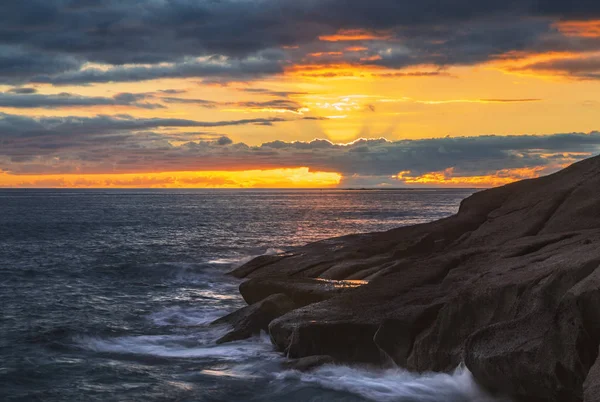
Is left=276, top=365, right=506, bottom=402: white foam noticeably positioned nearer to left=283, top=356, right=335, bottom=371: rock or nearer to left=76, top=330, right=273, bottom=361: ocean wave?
left=283, top=356, right=335, bottom=371: rock

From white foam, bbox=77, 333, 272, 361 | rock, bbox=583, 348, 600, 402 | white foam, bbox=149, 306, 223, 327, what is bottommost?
white foam, bbox=149, 306, 223, 327

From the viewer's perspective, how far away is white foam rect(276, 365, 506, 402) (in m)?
15.6

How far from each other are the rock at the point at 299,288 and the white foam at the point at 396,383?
15.9 ft

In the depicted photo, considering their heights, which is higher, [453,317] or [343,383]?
[453,317]

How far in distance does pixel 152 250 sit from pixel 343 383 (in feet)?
146

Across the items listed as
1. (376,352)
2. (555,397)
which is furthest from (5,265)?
(555,397)

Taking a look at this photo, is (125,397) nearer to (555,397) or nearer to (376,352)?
(376,352)

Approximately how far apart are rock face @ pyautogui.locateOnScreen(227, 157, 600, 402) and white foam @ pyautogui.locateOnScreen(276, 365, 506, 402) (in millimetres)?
319

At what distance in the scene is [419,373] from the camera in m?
16.8

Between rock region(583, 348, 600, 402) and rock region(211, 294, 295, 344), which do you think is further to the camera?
rock region(211, 294, 295, 344)

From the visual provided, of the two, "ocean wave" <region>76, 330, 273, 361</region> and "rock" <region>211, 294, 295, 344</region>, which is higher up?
"rock" <region>211, 294, 295, 344</region>

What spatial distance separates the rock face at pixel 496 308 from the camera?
12680 millimetres

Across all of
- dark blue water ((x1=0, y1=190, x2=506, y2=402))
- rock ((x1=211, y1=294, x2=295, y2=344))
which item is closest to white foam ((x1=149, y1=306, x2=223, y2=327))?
dark blue water ((x1=0, y1=190, x2=506, y2=402))

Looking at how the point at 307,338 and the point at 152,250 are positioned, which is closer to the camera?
the point at 307,338
